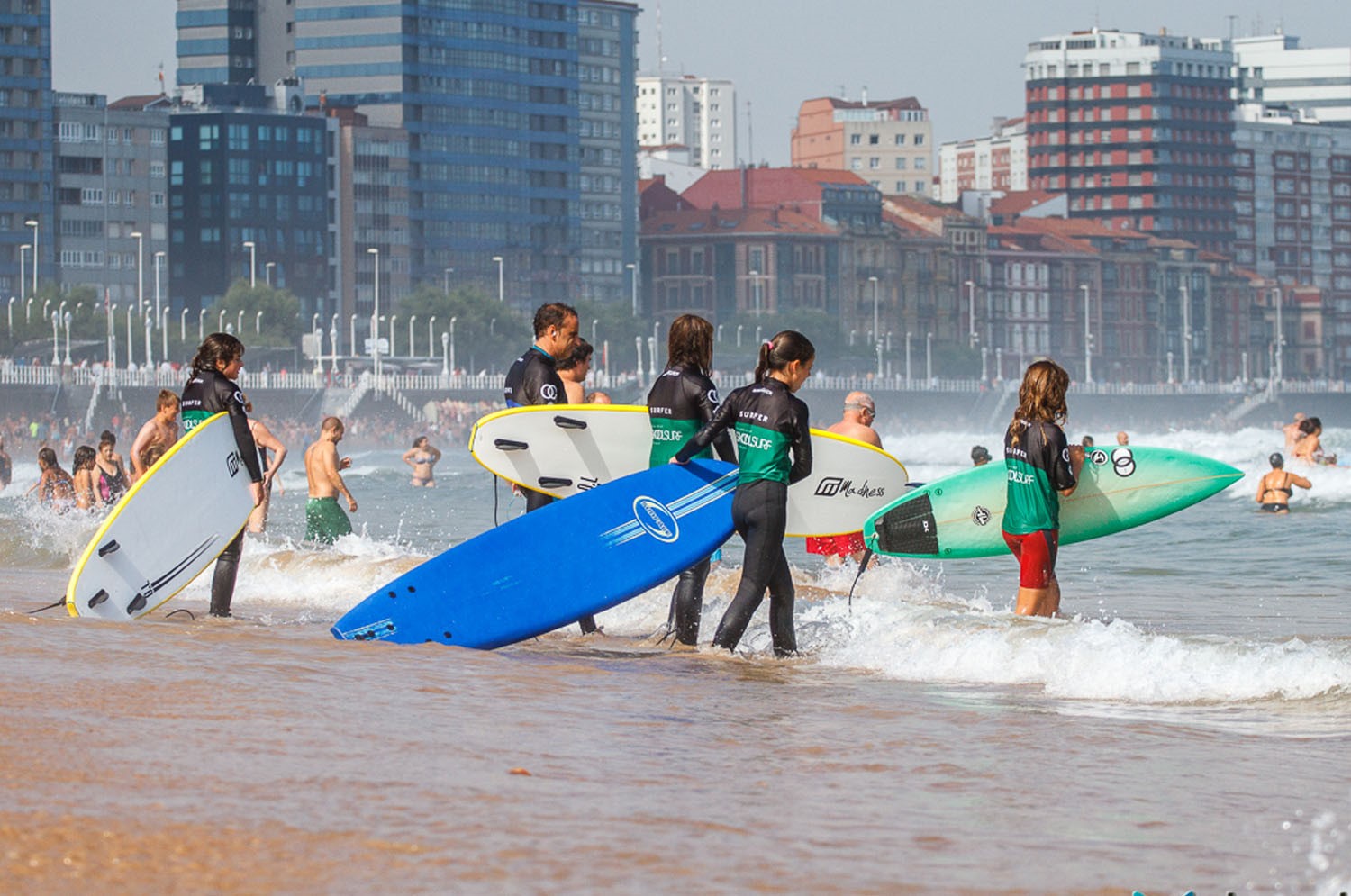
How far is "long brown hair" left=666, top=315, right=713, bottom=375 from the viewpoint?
A: 7.60 metres

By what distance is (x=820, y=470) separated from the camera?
8.84m

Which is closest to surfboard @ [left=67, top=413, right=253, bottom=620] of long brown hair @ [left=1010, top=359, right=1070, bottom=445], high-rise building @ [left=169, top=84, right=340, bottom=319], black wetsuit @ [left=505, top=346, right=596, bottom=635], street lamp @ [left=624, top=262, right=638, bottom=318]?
black wetsuit @ [left=505, top=346, right=596, bottom=635]

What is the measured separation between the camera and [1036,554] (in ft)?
25.5

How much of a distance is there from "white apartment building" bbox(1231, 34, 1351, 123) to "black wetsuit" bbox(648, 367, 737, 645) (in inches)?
7003

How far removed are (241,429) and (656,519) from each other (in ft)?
6.36

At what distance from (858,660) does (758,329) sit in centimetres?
11075

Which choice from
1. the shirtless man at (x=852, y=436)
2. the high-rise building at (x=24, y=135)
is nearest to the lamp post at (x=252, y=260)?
the high-rise building at (x=24, y=135)

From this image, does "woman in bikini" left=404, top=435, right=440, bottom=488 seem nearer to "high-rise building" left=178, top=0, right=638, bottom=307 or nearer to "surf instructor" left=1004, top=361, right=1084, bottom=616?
"surf instructor" left=1004, top=361, right=1084, bottom=616

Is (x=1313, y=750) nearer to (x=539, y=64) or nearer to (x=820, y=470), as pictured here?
(x=820, y=470)

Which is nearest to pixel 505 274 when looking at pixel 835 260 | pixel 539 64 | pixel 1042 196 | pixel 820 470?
pixel 539 64

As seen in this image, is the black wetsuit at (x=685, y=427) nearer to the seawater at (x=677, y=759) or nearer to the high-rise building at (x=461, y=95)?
the seawater at (x=677, y=759)

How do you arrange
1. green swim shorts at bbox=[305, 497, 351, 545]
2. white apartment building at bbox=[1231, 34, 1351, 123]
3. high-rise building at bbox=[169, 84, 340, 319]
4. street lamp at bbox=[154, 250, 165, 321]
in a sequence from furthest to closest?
white apartment building at bbox=[1231, 34, 1351, 123]
high-rise building at bbox=[169, 84, 340, 319]
street lamp at bbox=[154, 250, 165, 321]
green swim shorts at bbox=[305, 497, 351, 545]

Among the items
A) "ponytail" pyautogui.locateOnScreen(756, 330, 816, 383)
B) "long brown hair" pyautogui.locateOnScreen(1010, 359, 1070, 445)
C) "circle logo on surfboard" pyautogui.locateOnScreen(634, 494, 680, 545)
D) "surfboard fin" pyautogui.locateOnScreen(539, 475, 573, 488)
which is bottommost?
"circle logo on surfboard" pyautogui.locateOnScreen(634, 494, 680, 545)

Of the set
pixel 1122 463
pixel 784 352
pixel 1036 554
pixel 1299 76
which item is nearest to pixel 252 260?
pixel 1122 463
